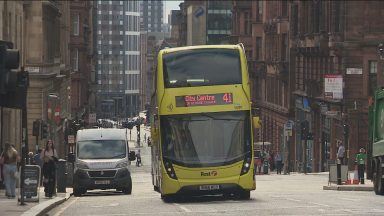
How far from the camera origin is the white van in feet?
132

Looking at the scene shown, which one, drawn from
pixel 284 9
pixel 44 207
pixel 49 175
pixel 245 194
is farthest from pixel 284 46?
pixel 44 207

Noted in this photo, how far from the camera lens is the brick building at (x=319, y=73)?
70625 mm

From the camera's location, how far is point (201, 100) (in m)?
30.7

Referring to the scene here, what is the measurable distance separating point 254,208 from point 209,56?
17.7 feet

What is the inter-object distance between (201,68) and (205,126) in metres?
1.52

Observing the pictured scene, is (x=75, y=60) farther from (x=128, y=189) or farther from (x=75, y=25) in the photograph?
Answer: (x=128, y=189)

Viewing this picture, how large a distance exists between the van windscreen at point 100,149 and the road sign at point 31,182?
9194 mm

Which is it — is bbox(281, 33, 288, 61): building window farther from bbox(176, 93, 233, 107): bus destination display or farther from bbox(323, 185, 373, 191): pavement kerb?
bbox(176, 93, 233, 107): bus destination display

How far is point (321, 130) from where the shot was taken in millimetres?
78875

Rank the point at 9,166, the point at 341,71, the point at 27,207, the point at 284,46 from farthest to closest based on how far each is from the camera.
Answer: the point at 284,46 → the point at 341,71 → the point at 9,166 → the point at 27,207

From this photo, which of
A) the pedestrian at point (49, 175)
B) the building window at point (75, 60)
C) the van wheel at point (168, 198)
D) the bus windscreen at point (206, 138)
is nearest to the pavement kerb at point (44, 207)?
the pedestrian at point (49, 175)

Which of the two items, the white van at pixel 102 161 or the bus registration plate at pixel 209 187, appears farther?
the white van at pixel 102 161

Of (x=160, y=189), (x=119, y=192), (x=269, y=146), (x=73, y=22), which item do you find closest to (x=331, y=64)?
(x=269, y=146)

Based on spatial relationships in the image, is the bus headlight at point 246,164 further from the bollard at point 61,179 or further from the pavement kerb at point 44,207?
the bollard at point 61,179
